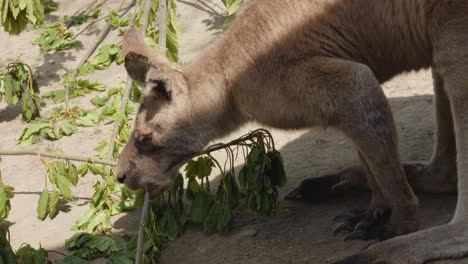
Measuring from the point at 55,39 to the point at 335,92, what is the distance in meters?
5.47

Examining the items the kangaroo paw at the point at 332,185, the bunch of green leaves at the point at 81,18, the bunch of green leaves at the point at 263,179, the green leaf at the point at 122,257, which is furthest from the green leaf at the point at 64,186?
the bunch of green leaves at the point at 81,18

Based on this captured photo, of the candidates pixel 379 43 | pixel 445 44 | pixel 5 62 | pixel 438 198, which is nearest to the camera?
pixel 445 44

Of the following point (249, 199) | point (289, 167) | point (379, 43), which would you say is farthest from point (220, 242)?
point (379, 43)

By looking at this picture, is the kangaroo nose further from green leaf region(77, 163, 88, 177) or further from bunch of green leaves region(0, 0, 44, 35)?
bunch of green leaves region(0, 0, 44, 35)

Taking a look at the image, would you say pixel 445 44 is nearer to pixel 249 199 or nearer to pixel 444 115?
pixel 444 115

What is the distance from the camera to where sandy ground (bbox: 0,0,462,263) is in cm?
540

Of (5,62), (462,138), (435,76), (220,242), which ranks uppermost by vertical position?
(5,62)

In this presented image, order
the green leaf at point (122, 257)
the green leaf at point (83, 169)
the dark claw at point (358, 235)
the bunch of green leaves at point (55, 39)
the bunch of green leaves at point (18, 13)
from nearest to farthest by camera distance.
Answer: the dark claw at point (358, 235), the green leaf at point (122, 257), the green leaf at point (83, 169), the bunch of green leaves at point (18, 13), the bunch of green leaves at point (55, 39)

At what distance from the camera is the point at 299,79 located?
16.4 ft

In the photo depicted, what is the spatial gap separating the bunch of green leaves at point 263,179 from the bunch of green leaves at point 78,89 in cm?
296

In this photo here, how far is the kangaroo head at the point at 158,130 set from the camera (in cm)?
530

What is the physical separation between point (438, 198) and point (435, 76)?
2.78 feet

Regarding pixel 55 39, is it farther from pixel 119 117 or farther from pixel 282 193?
pixel 282 193

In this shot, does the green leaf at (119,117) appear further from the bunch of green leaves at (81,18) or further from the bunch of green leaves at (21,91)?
the bunch of green leaves at (81,18)
